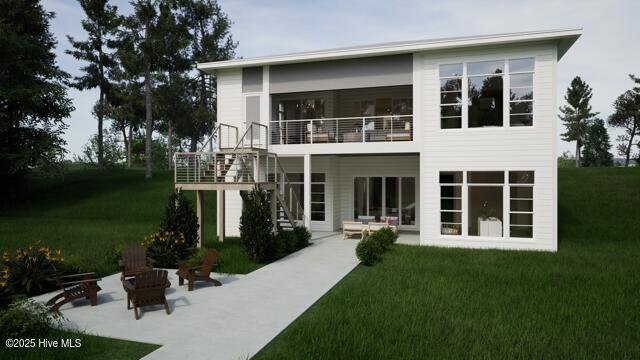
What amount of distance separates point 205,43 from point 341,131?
A: 26.6m

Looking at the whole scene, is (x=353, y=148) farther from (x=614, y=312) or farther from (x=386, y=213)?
(x=614, y=312)

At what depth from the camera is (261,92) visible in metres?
17.8

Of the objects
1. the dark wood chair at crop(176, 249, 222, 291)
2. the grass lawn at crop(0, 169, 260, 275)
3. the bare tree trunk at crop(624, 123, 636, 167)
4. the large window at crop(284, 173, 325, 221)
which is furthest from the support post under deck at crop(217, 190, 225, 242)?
the bare tree trunk at crop(624, 123, 636, 167)

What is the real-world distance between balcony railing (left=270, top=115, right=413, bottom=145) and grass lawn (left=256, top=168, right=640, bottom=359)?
512 centimetres

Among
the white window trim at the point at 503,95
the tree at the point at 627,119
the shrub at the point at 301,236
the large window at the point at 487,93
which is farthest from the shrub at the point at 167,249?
the tree at the point at 627,119

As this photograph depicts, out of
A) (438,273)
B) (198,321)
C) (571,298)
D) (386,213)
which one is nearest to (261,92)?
(386,213)

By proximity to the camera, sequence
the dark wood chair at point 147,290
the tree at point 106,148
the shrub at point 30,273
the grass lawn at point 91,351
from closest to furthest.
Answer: the grass lawn at point 91,351
the dark wood chair at point 147,290
the shrub at point 30,273
the tree at point 106,148

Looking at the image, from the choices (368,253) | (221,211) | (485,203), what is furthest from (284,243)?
(485,203)

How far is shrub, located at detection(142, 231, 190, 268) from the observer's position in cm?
1193

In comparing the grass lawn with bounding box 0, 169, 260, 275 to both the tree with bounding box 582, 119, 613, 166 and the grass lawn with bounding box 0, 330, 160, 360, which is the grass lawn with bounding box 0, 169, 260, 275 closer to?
the grass lawn with bounding box 0, 330, 160, 360

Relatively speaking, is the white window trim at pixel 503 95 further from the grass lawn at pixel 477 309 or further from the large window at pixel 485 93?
the grass lawn at pixel 477 309

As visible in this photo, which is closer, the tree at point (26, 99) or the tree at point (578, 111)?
the tree at point (26, 99)

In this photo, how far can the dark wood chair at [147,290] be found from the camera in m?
7.53

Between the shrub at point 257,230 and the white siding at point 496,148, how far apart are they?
5868 millimetres
